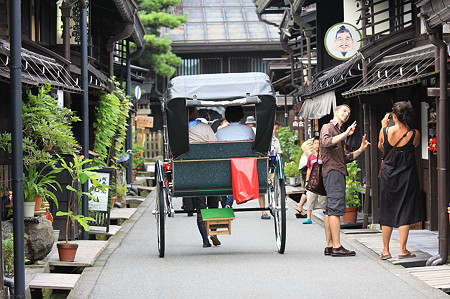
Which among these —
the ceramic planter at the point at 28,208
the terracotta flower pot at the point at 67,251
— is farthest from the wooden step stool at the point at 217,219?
the ceramic planter at the point at 28,208

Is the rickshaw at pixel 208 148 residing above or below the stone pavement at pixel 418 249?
above

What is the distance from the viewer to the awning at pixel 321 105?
73.7 ft

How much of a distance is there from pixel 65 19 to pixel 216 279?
766 centimetres

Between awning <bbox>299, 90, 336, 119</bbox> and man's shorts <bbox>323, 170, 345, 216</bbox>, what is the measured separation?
9.62 m

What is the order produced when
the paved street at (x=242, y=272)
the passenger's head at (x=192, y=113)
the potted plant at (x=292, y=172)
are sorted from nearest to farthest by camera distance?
the paved street at (x=242, y=272) < the passenger's head at (x=192, y=113) < the potted plant at (x=292, y=172)

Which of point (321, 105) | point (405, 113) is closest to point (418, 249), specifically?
point (405, 113)

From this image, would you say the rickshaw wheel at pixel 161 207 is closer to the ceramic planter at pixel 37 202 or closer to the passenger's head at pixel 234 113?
the passenger's head at pixel 234 113

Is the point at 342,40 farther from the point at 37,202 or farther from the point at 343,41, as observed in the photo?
the point at 37,202

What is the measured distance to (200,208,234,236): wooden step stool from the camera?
12562 mm

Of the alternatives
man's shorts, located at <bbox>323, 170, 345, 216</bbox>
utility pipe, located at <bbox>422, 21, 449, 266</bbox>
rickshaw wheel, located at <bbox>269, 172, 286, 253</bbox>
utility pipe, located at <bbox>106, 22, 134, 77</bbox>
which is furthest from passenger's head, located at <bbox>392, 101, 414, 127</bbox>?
utility pipe, located at <bbox>106, 22, 134, 77</bbox>

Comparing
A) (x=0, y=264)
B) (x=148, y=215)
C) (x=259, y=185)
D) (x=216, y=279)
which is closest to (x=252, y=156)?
(x=259, y=185)

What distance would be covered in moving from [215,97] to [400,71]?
309 cm

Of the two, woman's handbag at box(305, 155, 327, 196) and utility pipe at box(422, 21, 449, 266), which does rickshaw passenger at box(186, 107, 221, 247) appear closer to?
woman's handbag at box(305, 155, 327, 196)

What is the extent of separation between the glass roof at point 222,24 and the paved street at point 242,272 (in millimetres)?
35176
